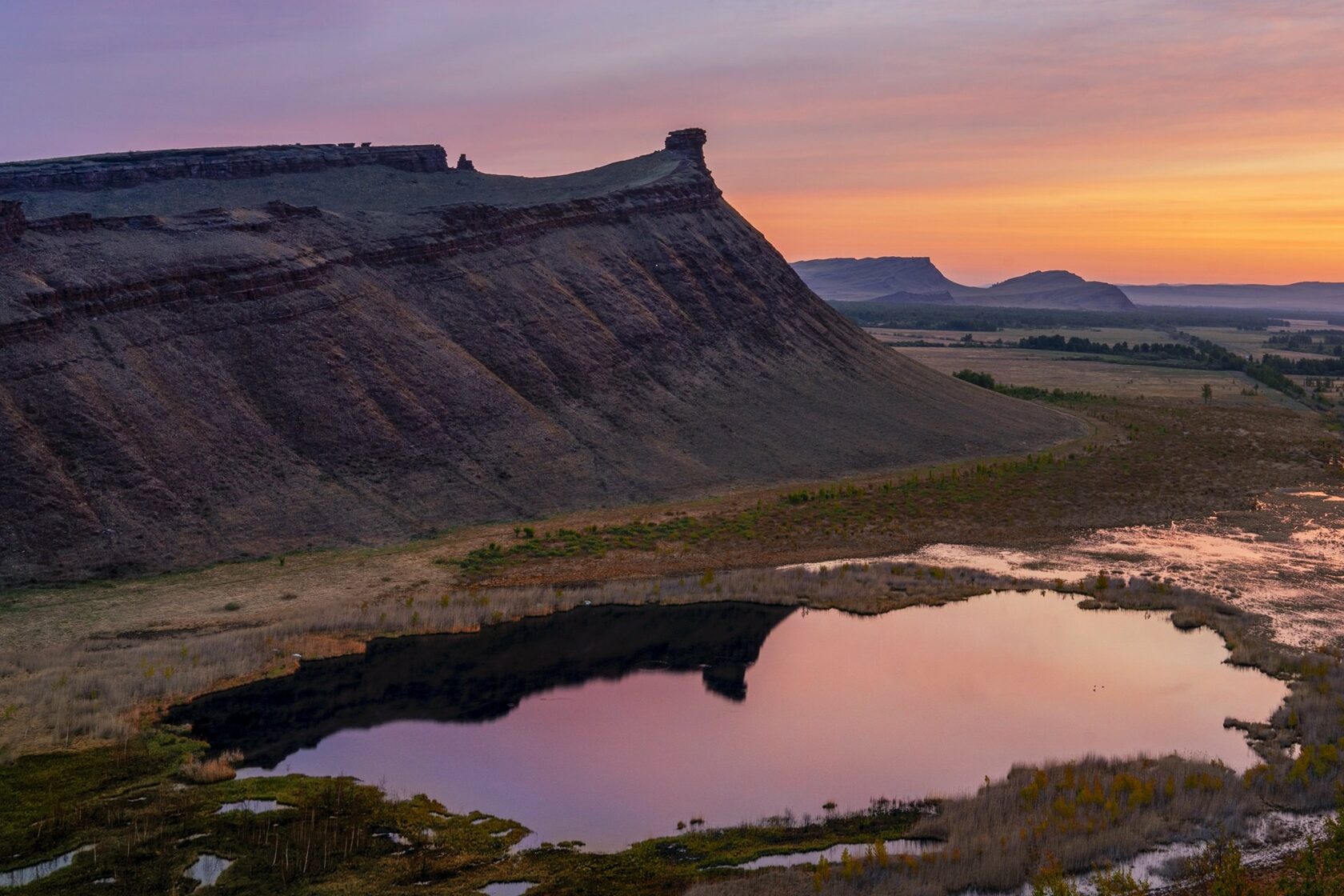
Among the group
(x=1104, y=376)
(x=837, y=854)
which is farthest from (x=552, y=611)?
(x=1104, y=376)

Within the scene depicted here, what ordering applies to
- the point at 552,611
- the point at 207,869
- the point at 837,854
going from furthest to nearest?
1. the point at 552,611
2. the point at 837,854
3. the point at 207,869

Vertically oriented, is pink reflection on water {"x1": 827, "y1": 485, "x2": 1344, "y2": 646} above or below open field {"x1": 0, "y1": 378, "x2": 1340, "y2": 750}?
below

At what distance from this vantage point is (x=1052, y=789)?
2200 cm

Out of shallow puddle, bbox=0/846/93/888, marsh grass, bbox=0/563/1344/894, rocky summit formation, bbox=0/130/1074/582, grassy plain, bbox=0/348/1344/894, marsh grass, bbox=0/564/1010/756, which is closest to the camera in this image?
shallow puddle, bbox=0/846/93/888

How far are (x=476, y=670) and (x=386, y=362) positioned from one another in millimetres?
25869

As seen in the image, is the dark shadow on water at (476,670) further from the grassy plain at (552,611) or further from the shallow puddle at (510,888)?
the shallow puddle at (510,888)

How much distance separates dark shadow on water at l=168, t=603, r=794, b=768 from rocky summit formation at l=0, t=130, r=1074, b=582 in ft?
37.6

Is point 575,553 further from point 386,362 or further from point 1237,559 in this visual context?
point 1237,559

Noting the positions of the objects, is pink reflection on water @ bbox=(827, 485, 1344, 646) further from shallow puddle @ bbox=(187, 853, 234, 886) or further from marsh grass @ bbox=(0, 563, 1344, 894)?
shallow puddle @ bbox=(187, 853, 234, 886)

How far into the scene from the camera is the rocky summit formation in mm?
40281

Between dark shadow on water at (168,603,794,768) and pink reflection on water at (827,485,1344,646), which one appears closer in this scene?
dark shadow on water at (168,603,794,768)

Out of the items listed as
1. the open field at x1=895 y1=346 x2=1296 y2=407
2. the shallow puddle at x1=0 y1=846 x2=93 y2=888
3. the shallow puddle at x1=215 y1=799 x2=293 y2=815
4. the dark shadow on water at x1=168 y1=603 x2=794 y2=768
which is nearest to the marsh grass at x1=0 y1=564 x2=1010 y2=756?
the dark shadow on water at x1=168 y1=603 x2=794 y2=768

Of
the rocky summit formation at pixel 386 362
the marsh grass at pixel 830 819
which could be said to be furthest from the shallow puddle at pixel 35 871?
the rocky summit formation at pixel 386 362

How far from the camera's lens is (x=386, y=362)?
52281mm
